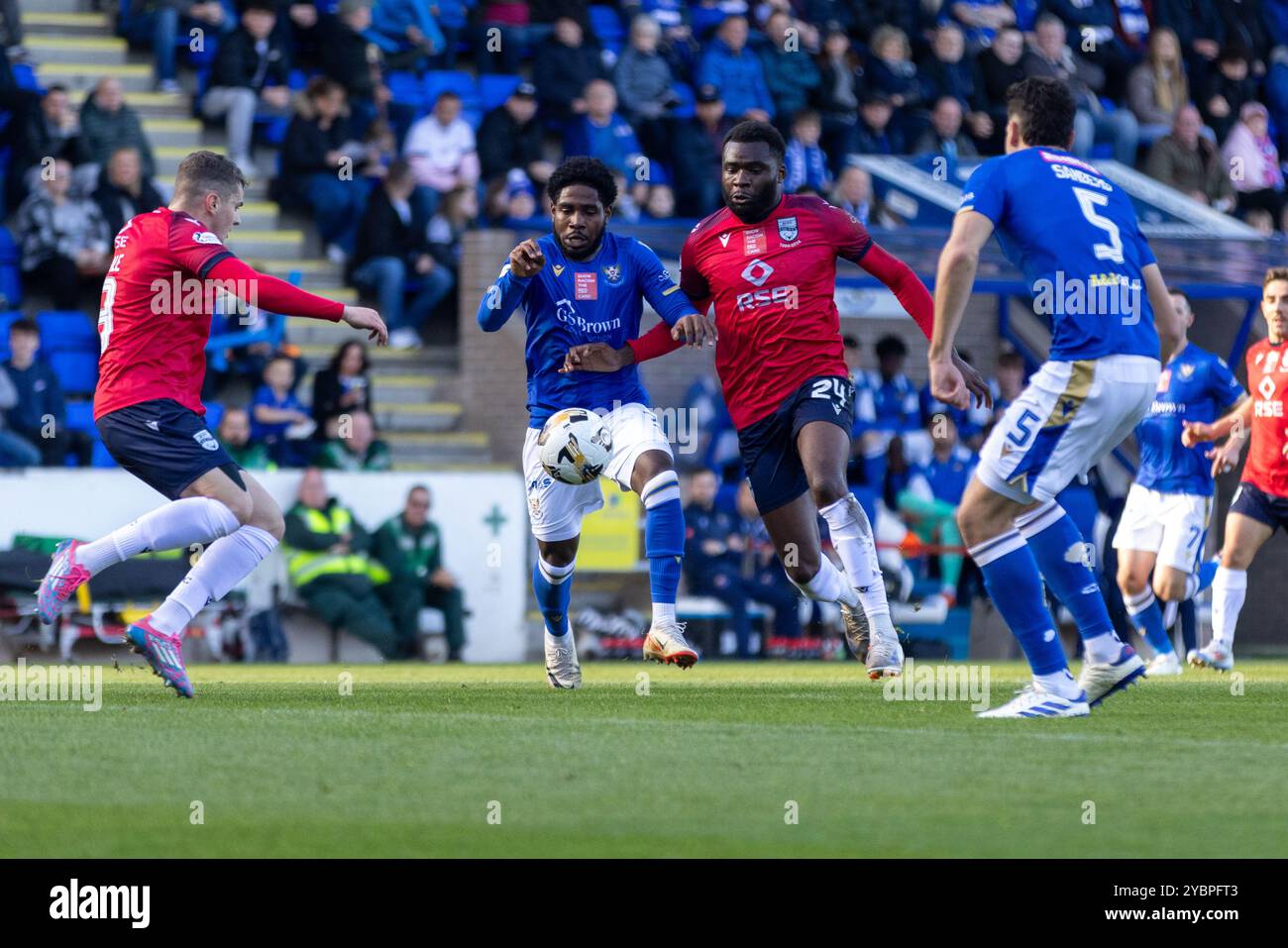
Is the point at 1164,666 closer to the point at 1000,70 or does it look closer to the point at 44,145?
the point at 44,145

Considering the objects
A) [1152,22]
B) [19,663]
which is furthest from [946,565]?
[1152,22]

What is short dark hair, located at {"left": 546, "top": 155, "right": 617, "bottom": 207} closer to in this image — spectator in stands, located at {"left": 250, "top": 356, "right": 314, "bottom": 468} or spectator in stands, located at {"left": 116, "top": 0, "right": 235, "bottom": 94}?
spectator in stands, located at {"left": 250, "top": 356, "right": 314, "bottom": 468}

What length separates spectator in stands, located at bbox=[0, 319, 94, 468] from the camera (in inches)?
609

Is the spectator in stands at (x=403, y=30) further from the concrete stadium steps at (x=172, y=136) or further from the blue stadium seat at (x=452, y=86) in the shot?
the concrete stadium steps at (x=172, y=136)

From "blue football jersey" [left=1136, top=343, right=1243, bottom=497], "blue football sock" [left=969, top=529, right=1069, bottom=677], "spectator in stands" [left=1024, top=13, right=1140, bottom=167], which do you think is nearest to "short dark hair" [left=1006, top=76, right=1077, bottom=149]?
"blue football sock" [left=969, top=529, right=1069, bottom=677]

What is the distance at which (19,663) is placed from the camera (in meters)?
14.4

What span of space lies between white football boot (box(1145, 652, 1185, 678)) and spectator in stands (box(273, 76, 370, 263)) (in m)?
8.49

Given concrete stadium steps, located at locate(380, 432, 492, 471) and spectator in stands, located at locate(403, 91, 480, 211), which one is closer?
concrete stadium steps, located at locate(380, 432, 492, 471)

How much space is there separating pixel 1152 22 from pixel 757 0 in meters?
5.13

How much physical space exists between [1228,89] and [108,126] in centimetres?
1236

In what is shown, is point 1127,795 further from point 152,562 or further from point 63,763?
point 152,562

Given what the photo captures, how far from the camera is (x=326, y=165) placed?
18.4 m

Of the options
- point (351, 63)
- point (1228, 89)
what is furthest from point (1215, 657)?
point (1228, 89)

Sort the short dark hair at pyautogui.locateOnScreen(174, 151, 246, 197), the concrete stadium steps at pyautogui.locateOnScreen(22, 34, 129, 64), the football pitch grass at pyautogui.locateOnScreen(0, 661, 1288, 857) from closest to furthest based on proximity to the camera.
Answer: the football pitch grass at pyautogui.locateOnScreen(0, 661, 1288, 857) → the short dark hair at pyautogui.locateOnScreen(174, 151, 246, 197) → the concrete stadium steps at pyautogui.locateOnScreen(22, 34, 129, 64)
